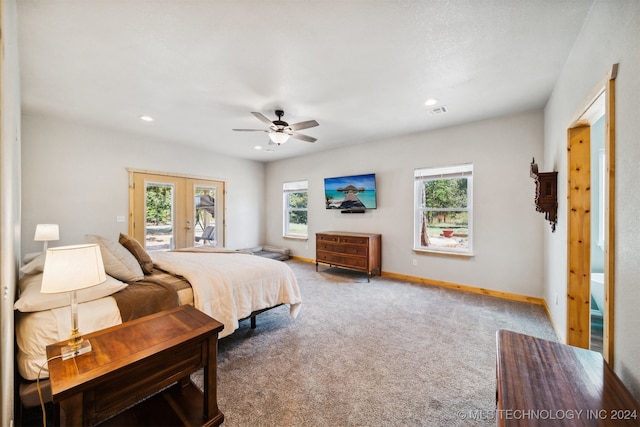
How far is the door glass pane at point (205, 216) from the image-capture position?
5840 millimetres

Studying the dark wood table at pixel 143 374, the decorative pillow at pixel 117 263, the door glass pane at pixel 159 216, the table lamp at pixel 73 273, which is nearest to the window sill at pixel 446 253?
the dark wood table at pixel 143 374

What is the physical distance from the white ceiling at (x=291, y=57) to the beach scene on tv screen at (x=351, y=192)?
163cm

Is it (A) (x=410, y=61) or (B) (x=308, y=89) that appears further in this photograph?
(B) (x=308, y=89)

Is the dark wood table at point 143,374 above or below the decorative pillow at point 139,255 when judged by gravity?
below

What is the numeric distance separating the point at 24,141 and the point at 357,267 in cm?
549

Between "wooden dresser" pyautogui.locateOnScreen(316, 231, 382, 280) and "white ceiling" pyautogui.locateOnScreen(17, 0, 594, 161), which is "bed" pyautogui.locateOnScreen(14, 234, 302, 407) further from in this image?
"wooden dresser" pyautogui.locateOnScreen(316, 231, 382, 280)

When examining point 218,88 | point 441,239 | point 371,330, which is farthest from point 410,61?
point 441,239

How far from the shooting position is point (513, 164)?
12.6ft

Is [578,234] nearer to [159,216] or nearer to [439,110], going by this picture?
[439,110]

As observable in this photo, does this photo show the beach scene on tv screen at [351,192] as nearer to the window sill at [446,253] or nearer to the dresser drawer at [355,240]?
the dresser drawer at [355,240]

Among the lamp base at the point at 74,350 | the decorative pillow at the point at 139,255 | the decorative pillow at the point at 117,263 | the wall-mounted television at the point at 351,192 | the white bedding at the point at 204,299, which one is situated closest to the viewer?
the lamp base at the point at 74,350

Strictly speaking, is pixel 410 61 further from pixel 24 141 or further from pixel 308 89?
pixel 24 141

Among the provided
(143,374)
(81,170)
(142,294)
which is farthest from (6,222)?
(81,170)

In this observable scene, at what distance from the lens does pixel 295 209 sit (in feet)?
22.6
